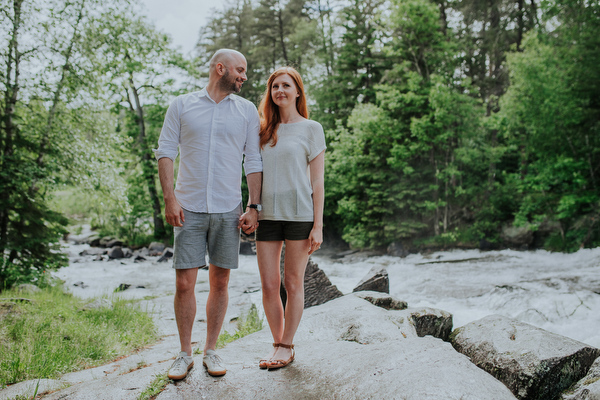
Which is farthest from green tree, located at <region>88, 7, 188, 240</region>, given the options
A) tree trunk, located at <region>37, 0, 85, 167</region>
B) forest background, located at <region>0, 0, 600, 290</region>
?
tree trunk, located at <region>37, 0, 85, 167</region>

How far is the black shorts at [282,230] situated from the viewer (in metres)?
2.95

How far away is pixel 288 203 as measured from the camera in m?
2.93

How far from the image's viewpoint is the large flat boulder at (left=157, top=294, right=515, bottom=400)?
2.27 meters

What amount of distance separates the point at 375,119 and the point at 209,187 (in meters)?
13.4

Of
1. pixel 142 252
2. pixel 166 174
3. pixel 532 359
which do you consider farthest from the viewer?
pixel 142 252

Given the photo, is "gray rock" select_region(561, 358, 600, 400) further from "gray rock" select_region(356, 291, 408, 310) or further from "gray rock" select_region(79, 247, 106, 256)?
"gray rock" select_region(79, 247, 106, 256)

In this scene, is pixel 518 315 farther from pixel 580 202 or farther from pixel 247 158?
pixel 580 202

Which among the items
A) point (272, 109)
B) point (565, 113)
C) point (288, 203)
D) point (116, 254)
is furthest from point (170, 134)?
point (116, 254)

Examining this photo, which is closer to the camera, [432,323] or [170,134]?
[170,134]

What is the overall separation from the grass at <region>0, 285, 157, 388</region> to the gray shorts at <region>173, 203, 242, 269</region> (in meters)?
1.83

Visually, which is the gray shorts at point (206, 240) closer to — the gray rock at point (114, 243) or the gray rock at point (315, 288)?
the gray rock at point (315, 288)

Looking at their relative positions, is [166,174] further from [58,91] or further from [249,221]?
[58,91]

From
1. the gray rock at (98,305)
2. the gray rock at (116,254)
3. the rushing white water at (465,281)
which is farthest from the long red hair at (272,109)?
the gray rock at (116,254)

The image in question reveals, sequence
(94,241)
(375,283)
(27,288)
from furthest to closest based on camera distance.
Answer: (94,241) → (27,288) → (375,283)
